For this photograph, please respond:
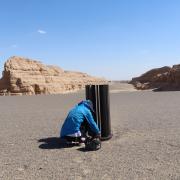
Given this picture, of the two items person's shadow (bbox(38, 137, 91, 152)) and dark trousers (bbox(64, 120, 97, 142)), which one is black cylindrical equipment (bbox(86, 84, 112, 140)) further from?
person's shadow (bbox(38, 137, 91, 152))

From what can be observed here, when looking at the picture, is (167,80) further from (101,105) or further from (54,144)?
(54,144)

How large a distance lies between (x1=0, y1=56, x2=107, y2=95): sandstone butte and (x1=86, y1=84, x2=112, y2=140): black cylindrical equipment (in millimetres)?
39047

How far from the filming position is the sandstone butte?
48.6 metres

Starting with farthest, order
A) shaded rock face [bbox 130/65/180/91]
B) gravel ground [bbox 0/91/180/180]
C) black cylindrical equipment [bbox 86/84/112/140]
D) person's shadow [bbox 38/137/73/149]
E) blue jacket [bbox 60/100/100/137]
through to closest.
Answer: shaded rock face [bbox 130/65/180/91]
black cylindrical equipment [bbox 86/84/112/140]
person's shadow [bbox 38/137/73/149]
blue jacket [bbox 60/100/100/137]
gravel ground [bbox 0/91/180/180]

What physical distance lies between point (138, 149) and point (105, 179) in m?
2.28

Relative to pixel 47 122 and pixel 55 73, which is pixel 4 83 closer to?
pixel 55 73

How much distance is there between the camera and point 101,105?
912 centimetres

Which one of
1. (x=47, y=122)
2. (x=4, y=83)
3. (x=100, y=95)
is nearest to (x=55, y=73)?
(x=4, y=83)

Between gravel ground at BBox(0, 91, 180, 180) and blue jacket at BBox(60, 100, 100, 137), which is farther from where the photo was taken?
blue jacket at BBox(60, 100, 100, 137)

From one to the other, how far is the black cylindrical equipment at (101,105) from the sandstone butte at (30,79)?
3905 centimetres

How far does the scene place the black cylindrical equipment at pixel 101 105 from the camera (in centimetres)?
904

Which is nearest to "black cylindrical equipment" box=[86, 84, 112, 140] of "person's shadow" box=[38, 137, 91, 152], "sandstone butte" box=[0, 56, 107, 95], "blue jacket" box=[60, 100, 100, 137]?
"blue jacket" box=[60, 100, 100, 137]

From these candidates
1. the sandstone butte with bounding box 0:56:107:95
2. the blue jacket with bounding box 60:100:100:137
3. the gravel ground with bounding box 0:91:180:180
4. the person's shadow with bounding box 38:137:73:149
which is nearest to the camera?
the gravel ground with bounding box 0:91:180:180

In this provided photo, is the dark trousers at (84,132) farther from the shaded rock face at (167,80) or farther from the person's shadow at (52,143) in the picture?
the shaded rock face at (167,80)
